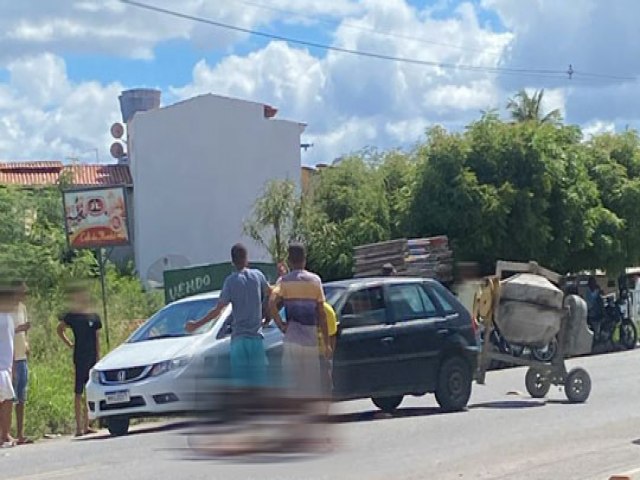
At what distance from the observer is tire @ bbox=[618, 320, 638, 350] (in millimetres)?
30016

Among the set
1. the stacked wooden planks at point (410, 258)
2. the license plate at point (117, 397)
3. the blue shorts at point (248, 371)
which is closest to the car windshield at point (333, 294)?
the license plate at point (117, 397)

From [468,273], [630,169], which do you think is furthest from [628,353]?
[630,169]

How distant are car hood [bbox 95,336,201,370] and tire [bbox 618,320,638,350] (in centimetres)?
1706

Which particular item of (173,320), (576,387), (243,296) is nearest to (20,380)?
(173,320)

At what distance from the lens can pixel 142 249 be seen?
48812 millimetres

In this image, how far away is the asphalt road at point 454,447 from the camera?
36.4 feet

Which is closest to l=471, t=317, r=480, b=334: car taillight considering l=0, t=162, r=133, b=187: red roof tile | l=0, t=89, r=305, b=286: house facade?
l=0, t=89, r=305, b=286: house facade

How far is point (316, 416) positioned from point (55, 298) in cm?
1877

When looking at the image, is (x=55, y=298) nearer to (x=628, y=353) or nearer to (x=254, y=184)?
(x=628, y=353)

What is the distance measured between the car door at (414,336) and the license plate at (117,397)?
3233 millimetres

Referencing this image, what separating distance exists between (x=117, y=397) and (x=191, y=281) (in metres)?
10.2

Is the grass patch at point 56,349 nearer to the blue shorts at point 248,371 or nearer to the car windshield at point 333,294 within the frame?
the car windshield at point 333,294

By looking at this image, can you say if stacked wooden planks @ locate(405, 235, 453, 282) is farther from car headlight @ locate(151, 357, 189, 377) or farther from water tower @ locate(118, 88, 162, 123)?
water tower @ locate(118, 88, 162, 123)

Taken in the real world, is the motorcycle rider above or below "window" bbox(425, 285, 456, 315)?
below
